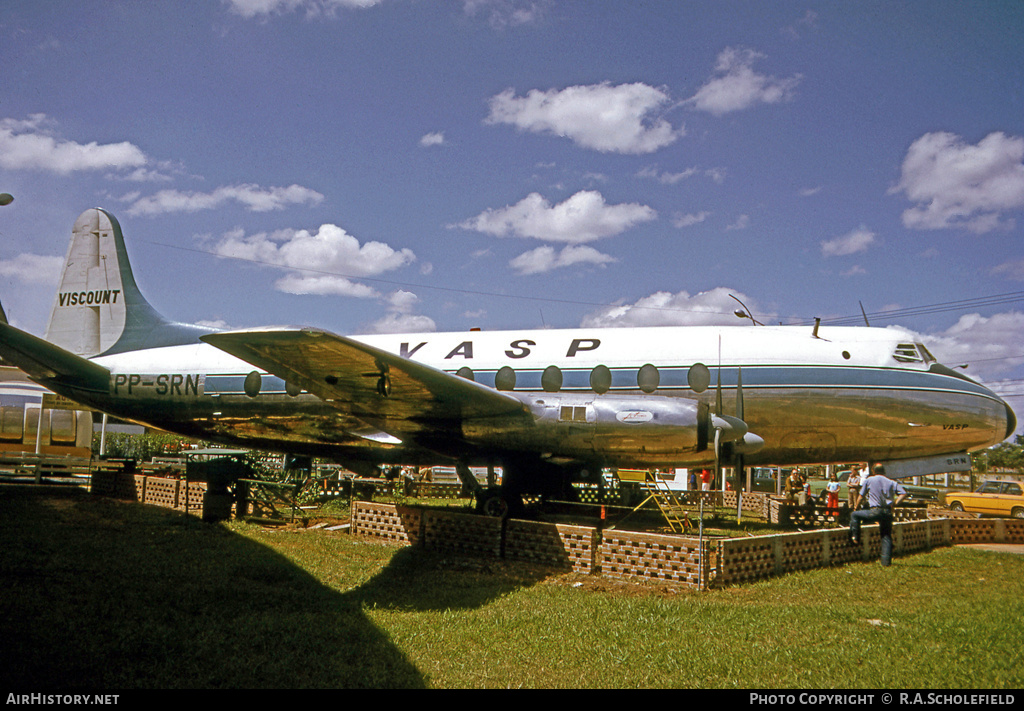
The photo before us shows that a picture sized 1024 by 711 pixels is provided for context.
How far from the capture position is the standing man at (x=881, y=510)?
11.2m

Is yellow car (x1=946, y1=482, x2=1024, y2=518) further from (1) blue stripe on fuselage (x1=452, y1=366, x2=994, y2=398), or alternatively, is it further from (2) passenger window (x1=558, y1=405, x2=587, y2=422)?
(2) passenger window (x1=558, y1=405, x2=587, y2=422)

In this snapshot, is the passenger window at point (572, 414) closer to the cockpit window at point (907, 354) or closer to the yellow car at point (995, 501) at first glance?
the cockpit window at point (907, 354)

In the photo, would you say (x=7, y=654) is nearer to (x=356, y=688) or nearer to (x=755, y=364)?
(x=356, y=688)

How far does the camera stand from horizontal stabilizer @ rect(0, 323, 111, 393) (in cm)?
1365

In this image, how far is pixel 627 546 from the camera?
9391 mm

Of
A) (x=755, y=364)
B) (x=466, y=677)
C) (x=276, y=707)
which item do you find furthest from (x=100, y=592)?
(x=755, y=364)

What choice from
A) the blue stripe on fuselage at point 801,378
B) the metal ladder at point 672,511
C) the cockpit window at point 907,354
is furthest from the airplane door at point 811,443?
the metal ladder at point 672,511

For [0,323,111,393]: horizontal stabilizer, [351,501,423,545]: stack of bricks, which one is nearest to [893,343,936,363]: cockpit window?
[351,501,423,545]: stack of bricks

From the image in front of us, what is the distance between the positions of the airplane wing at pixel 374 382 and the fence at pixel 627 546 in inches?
63.2

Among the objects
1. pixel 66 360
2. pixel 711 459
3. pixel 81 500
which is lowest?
pixel 81 500

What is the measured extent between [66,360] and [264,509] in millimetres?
5584

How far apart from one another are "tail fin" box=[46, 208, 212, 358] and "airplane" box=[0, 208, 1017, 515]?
0.18 ft

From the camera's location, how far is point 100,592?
24.5 ft

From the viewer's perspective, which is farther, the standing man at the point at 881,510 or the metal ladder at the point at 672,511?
the metal ladder at the point at 672,511
